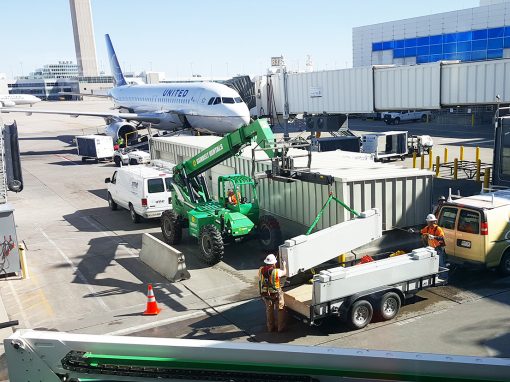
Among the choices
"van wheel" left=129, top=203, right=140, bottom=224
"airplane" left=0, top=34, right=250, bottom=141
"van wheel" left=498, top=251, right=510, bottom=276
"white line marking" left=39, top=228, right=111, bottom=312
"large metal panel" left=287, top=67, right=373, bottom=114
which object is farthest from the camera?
"airplane" left=0, top=34, right=250, bottom=141

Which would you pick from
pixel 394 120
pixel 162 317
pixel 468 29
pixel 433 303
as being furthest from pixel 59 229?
pixel 468 29

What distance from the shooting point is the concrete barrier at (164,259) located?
14336mm

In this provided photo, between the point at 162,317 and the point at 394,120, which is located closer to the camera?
the point at 162,317

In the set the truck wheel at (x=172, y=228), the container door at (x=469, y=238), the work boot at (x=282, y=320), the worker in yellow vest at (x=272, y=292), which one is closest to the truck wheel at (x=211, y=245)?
the truck wheel at (x=172, y=228)

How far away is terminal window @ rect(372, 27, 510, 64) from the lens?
67.1m

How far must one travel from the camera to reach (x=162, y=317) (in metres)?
12.1

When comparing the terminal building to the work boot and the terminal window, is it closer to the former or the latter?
the terminal window

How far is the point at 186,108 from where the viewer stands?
37094 mm

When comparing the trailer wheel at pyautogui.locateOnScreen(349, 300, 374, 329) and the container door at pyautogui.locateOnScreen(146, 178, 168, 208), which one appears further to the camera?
the container door at pyautogui.locateOnScreen(146, 178, 168, 208)

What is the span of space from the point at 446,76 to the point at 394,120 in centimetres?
3235

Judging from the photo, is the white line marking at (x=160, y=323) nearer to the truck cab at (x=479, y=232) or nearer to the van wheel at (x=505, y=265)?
the truck cab at (x=479, y=232)

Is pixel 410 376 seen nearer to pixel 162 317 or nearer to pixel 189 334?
pixel 189 334

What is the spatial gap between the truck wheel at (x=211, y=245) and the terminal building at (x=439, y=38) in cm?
6086

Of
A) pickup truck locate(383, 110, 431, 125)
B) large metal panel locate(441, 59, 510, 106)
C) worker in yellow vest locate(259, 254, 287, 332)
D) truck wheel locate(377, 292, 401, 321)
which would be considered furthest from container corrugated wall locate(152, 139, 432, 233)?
pickup truck locate(383, 110, 431, 125)
